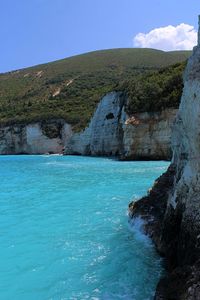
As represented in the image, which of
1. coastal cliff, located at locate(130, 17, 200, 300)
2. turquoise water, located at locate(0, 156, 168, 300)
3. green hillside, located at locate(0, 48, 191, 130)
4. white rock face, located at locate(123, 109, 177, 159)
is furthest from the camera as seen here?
green hillside, located at locate(0, 48, 191, 130)

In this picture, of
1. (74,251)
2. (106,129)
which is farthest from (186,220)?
(106,129)

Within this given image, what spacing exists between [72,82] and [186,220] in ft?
305

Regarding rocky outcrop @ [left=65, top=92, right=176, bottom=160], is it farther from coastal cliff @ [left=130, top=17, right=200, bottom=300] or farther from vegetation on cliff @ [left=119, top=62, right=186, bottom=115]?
coastal cliff @ [left=130, top=17, right=200, bottom=300]

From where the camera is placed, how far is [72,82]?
99750mm

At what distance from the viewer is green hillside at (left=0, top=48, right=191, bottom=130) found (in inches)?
3191

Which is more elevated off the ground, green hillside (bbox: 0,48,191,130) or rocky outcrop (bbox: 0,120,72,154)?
green hillside (bbox: 0,48,191,130)

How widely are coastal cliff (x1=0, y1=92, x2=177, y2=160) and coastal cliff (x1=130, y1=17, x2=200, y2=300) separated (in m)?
30.9

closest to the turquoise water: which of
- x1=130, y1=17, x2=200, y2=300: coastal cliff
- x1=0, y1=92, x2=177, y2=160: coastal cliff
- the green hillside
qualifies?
x1=130, y1=17, x2=200, y2=300: coastal cliff

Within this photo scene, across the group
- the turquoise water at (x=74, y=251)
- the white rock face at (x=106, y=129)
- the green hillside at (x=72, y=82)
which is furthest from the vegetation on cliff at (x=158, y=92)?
the turquoise water at (x=74, y=251)

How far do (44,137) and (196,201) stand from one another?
68902mm

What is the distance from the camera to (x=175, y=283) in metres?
7.32

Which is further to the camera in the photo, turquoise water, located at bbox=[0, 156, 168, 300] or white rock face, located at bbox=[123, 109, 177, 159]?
white rock face, located at bbox=[123, 109, 177, 159]

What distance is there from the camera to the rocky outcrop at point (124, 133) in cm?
4325

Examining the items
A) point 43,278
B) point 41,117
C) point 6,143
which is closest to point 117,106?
point 41,117
